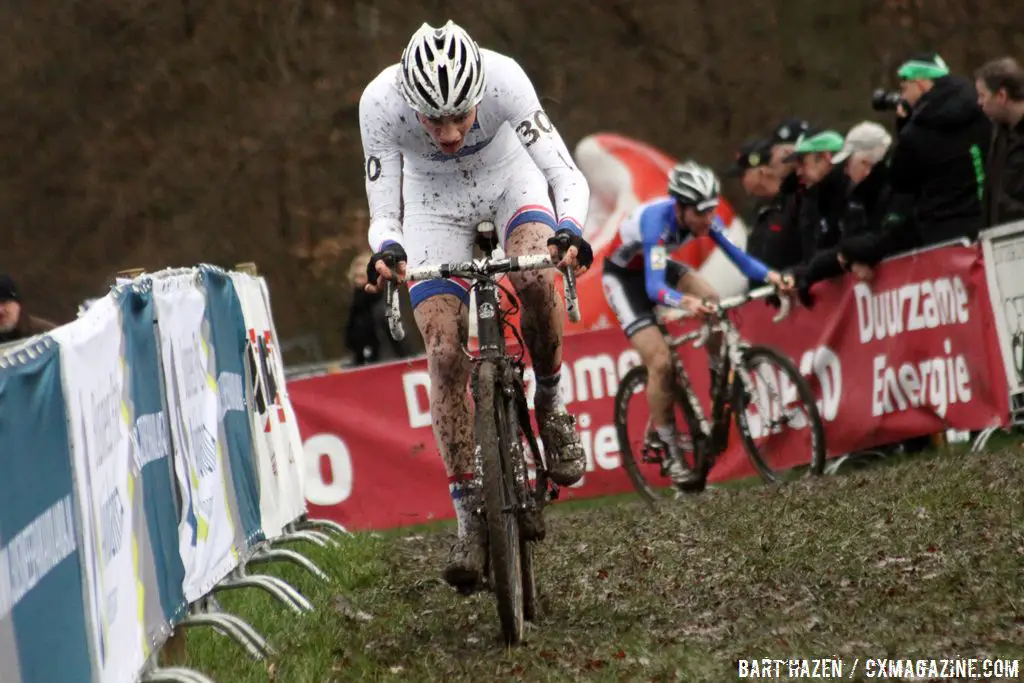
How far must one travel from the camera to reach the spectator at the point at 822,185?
13.9 m

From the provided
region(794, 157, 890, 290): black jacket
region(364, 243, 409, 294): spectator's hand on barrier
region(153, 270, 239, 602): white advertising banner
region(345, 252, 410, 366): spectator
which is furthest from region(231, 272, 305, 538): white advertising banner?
region(345, 252, 410, 366): spectator

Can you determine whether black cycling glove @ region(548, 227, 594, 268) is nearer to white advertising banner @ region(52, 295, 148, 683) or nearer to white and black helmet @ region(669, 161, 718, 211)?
white advertising banner @ region(52, 295, 148, 683)

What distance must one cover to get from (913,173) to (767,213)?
6.69 ft

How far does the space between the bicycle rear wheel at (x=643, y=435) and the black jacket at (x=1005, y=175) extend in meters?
2.57

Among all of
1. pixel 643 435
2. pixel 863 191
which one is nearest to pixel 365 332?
pixel 643 435

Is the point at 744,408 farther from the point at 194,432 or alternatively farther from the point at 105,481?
the point at 105,481

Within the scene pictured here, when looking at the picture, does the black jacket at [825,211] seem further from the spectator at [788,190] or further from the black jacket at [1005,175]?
the black jacket at [1005,175]

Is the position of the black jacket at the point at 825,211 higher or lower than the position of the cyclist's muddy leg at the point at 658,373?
higher

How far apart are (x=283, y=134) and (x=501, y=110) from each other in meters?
20.5

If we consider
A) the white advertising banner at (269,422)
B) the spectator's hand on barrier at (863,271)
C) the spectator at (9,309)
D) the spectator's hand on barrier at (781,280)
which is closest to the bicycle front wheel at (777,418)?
the spectator's hand on barrier at (781,280)

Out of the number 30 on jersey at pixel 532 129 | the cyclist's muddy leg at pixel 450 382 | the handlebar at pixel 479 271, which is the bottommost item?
the cyclist's muddy leg at pixel 450 382

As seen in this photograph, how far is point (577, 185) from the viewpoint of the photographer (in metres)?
7.96

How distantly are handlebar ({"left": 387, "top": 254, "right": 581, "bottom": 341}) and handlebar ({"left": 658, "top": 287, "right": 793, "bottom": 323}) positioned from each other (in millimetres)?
5659

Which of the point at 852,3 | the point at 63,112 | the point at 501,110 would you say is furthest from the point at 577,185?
the point at 63,112
